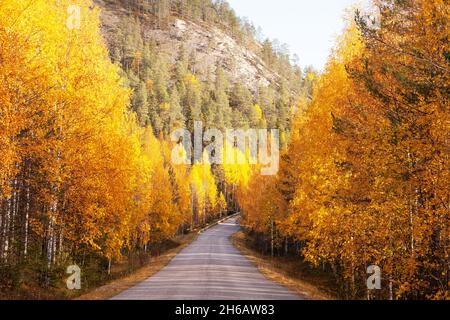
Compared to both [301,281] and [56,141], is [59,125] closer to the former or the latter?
[56,141]

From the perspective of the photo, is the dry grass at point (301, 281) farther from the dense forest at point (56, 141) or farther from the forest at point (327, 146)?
the dense forest at point (56, 141)

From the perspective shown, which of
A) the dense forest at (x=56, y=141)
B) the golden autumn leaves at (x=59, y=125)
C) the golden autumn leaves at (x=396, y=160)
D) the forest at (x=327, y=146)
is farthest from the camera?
the dense forest at (x=56, y=141)

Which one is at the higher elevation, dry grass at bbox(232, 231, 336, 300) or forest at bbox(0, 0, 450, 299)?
forest at bbox(0, 0, 450, 299)

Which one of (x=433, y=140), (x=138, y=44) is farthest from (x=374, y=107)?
(x=138, y=44)

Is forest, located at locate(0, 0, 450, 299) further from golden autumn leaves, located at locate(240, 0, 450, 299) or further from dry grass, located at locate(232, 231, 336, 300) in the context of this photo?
dry grass, located at locate(232, 231, 336, 300)

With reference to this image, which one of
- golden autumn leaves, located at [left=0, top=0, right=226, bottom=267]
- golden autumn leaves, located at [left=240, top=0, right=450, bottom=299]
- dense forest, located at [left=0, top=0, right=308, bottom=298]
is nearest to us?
golden autumn leaves, located at [left=240, top=0, right=450, bottom=299]

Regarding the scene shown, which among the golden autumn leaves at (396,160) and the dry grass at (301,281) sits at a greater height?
the golden autumn leaves at (396,160)

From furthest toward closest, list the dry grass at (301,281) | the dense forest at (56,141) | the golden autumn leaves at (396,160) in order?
1. the dry grass at (301,281)
2. the dense forest at (56,141)
3. the golden autumn leaves at (396,160)

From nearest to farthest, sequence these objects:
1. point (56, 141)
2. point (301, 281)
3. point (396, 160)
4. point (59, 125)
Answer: point (396, 160) → point (56, 141) → point (59, 125) → point (301, 281)

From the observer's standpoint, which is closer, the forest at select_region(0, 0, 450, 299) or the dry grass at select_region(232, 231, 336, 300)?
the forest at select_region(0, 0, 450, 299)

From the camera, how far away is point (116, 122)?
2020 cm

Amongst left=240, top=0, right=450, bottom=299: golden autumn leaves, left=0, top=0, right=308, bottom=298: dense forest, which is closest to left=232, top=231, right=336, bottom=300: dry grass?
left=240, top=0, right=450, bottom=299: golden autumn leaves

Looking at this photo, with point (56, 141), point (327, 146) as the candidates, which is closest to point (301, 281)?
point (327, 146)

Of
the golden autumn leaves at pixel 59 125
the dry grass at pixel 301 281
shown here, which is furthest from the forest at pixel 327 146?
the dry grass at pixel 301 281
